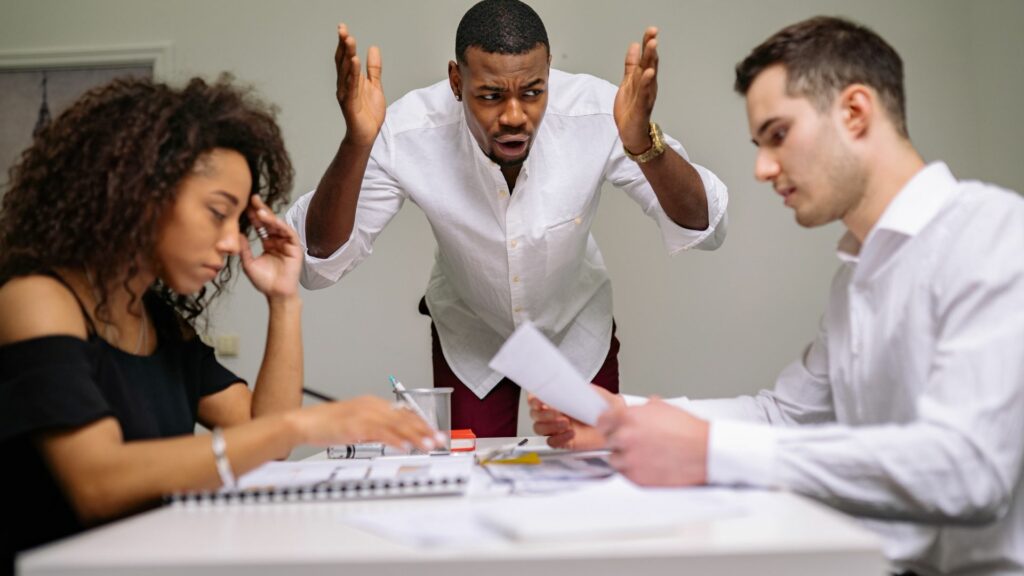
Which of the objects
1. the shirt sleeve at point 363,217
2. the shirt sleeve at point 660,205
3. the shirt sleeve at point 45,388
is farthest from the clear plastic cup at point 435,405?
the shirt sleeve at point 660,205

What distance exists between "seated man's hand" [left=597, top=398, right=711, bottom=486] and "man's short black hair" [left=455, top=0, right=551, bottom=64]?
1.21 meters

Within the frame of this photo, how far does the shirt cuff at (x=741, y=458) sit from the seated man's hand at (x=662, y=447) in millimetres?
11

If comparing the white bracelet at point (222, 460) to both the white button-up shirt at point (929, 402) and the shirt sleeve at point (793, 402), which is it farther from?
the shirt sleeve at point (793, 402)

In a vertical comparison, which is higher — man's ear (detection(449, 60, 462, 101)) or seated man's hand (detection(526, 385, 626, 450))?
man's ear (detection(449, 60, 462, 101))

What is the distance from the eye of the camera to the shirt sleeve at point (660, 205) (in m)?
2.34

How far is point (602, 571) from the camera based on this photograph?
0.80m

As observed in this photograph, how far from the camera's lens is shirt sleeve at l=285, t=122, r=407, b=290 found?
7.73ft

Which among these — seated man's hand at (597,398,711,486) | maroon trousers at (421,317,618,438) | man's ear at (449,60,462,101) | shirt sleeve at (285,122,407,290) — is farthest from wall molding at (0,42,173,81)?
seated man's hand at (597,398,711,486)

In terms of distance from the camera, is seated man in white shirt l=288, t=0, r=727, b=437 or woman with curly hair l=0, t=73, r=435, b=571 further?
seated man in white shirt l=288, t=0, r=727, b=437

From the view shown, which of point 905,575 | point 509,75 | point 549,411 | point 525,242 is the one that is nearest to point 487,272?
point 525,242

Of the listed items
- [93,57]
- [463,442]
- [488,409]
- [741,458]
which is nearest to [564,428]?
[463,442]

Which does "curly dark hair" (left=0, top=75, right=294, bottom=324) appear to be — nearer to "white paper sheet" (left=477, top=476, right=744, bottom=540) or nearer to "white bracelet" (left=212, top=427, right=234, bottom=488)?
"white bracelet" (left=212, top=427, right=234, bottom=488)

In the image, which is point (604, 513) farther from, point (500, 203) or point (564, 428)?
point (500, 203)

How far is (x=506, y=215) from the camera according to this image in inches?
92.8
